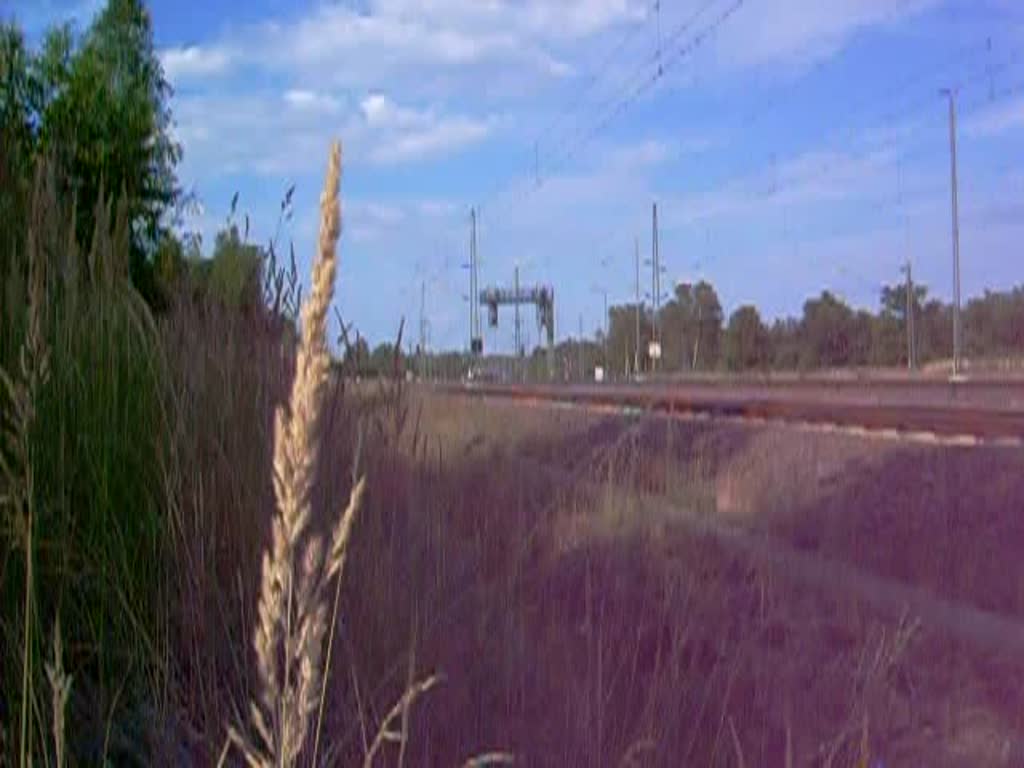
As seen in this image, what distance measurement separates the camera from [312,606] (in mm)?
1537

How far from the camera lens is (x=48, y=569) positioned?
4062 millimetres

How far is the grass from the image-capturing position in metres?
3.26

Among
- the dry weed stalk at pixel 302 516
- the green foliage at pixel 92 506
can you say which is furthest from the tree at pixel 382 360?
the dry weed stalk at pixel 302 516

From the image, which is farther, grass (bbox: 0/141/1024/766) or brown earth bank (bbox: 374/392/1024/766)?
brown earth bank (bbox: 374/392/1024/766)

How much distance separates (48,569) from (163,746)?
573 millimetres

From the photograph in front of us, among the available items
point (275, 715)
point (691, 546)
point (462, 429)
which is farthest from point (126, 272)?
point (462, 429)

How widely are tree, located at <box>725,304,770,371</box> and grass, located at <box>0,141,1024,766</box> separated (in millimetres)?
98664

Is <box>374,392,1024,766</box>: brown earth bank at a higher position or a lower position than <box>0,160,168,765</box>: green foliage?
lower

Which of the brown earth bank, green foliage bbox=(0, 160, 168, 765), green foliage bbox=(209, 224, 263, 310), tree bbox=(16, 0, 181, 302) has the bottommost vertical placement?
the brown earth bank

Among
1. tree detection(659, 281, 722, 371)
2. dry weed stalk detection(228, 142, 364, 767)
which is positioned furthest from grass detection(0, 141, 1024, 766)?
tree detection(659, 281, 722, 371)

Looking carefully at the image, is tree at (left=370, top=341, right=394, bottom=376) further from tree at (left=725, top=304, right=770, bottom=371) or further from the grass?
tree at (left=725, top=304, right=770, bottom=371)

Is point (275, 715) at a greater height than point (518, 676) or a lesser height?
greater

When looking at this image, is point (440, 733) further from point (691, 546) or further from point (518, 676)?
point (691, 546)

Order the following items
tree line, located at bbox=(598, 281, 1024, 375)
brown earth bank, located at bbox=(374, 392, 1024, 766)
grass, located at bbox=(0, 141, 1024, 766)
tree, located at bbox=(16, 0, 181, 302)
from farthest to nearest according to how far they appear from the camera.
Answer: tree line, located at bbox=(598, 281, 1024, 375) < tree, located at bbox=(16, 0, 181, 302) < brown earth bank, located at bbox=(374, 392, 1024, 766) < grass, located at bbox=(0, 141, 1024, 766)
